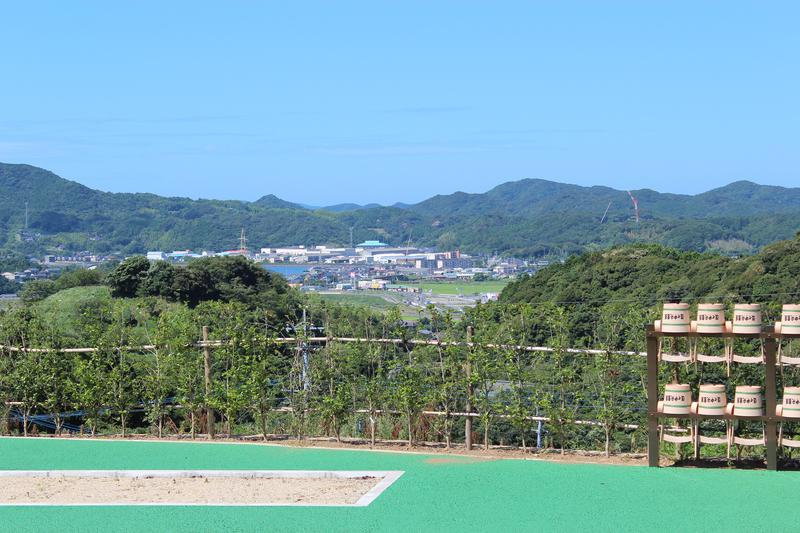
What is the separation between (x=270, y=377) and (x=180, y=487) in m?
2.80

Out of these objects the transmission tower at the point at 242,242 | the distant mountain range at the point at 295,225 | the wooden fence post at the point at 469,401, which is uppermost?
the distant mountain range at the point at 295,225

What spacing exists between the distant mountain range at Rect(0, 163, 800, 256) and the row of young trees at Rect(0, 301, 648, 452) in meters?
102

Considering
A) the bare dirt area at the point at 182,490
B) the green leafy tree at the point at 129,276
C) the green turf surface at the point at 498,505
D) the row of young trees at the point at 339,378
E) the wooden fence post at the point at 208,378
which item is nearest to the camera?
the green turf surface at the point at 498,505

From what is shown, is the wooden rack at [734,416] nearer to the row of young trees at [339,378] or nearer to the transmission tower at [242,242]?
the row of young trees at [339,378]

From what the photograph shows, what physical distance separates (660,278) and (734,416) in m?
25.2

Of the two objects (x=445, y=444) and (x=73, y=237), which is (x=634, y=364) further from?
(x=73, y=237)

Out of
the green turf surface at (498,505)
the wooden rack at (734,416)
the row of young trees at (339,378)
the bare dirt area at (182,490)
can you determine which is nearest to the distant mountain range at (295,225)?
the row of young trees at (339,378)

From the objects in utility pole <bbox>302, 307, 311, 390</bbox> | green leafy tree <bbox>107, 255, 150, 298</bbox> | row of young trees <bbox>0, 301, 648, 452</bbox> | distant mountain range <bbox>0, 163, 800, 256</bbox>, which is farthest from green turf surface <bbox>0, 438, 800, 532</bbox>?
distant mountain range <bbox>0, 163, 800, 256</bbox>

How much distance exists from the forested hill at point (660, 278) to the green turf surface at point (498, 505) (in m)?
13.9

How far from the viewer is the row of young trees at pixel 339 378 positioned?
31.8 feet

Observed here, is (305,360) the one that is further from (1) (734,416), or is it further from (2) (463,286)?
(2) (463,286)

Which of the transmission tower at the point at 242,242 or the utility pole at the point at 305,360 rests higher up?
the transmission tower at the point at 242,242

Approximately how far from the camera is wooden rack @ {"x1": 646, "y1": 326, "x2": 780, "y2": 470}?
26.7 ft

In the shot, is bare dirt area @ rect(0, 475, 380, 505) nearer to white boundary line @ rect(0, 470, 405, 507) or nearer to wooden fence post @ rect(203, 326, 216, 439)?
white boundary line @ rect(0, 470, 405, 507)
